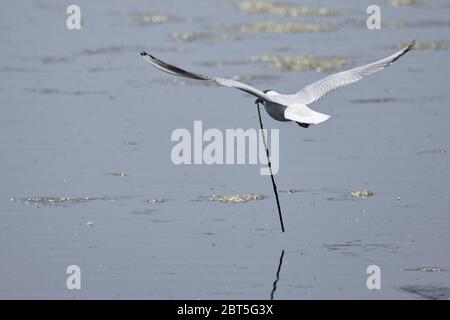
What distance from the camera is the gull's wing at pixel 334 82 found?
459 inches

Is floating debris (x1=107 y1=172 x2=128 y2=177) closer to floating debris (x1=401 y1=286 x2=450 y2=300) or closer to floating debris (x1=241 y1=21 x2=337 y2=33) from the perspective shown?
floating debris (x1=401 y1=286 x2=450 y2=300)

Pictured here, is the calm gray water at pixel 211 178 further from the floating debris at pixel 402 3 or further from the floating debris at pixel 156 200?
the floating debris at pixel 402 3

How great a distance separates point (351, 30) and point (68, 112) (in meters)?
9.09

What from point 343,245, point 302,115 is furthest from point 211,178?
point 302,115

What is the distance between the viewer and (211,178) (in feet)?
47.4

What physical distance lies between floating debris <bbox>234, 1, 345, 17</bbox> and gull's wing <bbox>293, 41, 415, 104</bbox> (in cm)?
1584

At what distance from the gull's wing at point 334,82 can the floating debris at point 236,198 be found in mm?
2019

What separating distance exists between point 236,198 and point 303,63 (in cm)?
835

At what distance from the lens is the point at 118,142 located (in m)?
16.2

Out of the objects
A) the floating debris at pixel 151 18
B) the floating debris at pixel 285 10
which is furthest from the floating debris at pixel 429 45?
the floating debris at pixel 151 18

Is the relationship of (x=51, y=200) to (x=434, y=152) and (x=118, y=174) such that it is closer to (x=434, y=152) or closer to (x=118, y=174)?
(x=118, y=174)

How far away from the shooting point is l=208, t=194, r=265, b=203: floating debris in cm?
1351

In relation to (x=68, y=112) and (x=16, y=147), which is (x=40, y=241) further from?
(x=68, y=112)
